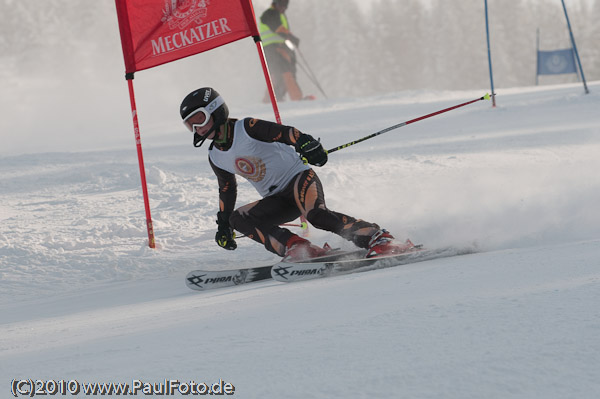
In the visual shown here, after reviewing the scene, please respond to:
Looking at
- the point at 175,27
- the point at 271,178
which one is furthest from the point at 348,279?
the point at 175,27

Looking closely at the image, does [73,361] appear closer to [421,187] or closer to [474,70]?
[421,187]

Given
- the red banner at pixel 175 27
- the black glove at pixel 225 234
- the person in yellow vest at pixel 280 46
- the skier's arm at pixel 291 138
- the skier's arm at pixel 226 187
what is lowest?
the black glove at pixel 225 234

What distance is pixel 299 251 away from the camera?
4.34m

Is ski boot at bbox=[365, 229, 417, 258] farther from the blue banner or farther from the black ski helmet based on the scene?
the blue banner

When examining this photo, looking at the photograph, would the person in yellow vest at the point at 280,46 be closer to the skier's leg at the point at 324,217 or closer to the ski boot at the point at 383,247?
the skier's leg at the point at 324,217

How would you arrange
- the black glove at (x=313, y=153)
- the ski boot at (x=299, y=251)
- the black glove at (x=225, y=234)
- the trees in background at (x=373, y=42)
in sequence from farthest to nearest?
the trees in background at (x=373, y=42), the black glove at (x=225, y=234), the ski boot at (x=299, y=251), the black glove at (x=313, y=153)

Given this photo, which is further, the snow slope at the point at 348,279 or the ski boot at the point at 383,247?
the ski boot at the point at 383,247

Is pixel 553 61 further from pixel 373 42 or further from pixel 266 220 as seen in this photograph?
pixel 373 42

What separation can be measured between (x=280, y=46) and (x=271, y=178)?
1096 cm

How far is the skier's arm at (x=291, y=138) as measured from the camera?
4199mm

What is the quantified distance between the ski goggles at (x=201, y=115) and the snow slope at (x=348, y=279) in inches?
42.8

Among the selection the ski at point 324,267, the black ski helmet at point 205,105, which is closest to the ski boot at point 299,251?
the ski at point 324,267

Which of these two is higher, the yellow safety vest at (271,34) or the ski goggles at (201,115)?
the yellow safety vest at (271,34)

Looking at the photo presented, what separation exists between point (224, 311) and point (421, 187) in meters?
4.30
